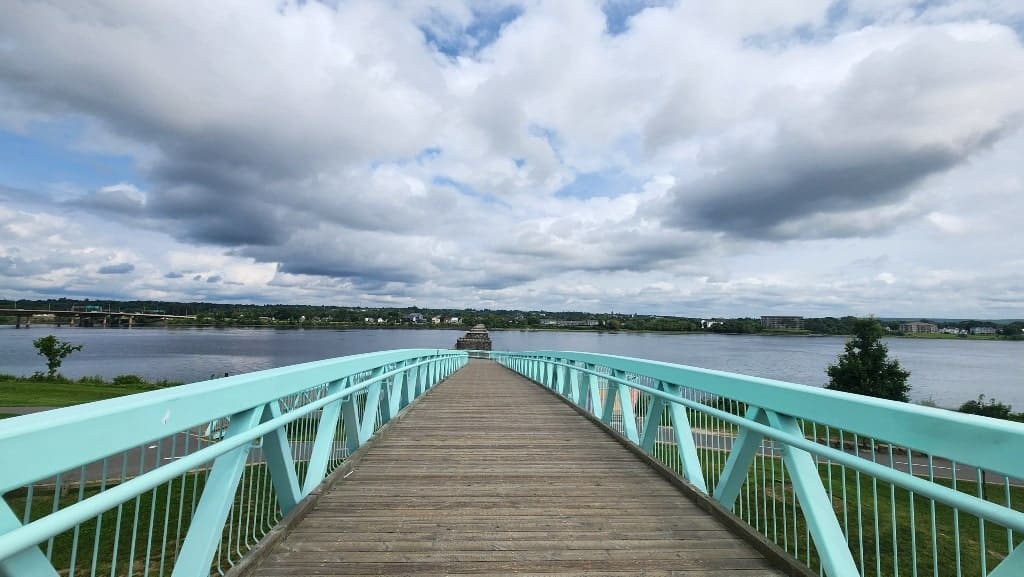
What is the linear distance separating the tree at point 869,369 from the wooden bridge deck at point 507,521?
36.0 m

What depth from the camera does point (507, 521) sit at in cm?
332

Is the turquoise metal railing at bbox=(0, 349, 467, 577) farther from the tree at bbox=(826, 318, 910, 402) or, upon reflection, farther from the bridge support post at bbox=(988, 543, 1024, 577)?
the tree at bbox=(826, 318, 910, 402)

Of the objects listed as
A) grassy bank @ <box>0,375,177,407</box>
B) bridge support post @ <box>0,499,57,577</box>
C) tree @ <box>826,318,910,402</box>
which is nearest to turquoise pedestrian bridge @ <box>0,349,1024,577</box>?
bridge support post @ <box>0,499,57,577</box>

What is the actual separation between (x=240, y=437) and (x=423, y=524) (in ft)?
4.65

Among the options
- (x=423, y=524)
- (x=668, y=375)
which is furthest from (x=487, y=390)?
(x=423, y=524)

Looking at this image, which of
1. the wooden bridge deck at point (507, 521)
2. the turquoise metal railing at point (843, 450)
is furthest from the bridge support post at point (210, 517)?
the turquoise metal railing at point (843, 450)

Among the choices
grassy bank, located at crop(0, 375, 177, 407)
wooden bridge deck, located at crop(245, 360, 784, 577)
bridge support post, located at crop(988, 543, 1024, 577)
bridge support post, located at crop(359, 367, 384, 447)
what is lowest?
grassy bank, located at crop(0, 375, 177, 407)

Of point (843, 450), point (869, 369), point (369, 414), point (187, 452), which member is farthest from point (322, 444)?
point (869, 369)

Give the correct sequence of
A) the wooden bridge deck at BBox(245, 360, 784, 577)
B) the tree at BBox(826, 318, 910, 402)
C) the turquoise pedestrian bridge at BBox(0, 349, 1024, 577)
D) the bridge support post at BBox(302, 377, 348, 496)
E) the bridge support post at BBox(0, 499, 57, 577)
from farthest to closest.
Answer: the tree at BBox(826, 318, 910, 402)
the bridge support post at BBox(302, 377, 348, 496)
the wooden bridge deck at BBox(245, 360, 784, 577)
the turquoise pedestrian bridge at BBox(0, 349, 1024, 577)
the bridge support post at BBox(0, 499, 57, 577)

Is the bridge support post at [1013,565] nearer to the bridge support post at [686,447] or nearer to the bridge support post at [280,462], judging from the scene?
the bridge support post at [686,447]

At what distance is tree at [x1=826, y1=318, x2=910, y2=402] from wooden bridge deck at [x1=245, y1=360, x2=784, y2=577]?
3596cm

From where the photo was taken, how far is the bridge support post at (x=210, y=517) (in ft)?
7.25

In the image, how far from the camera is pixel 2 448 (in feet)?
4.44

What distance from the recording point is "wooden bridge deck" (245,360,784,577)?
272 centimetres
